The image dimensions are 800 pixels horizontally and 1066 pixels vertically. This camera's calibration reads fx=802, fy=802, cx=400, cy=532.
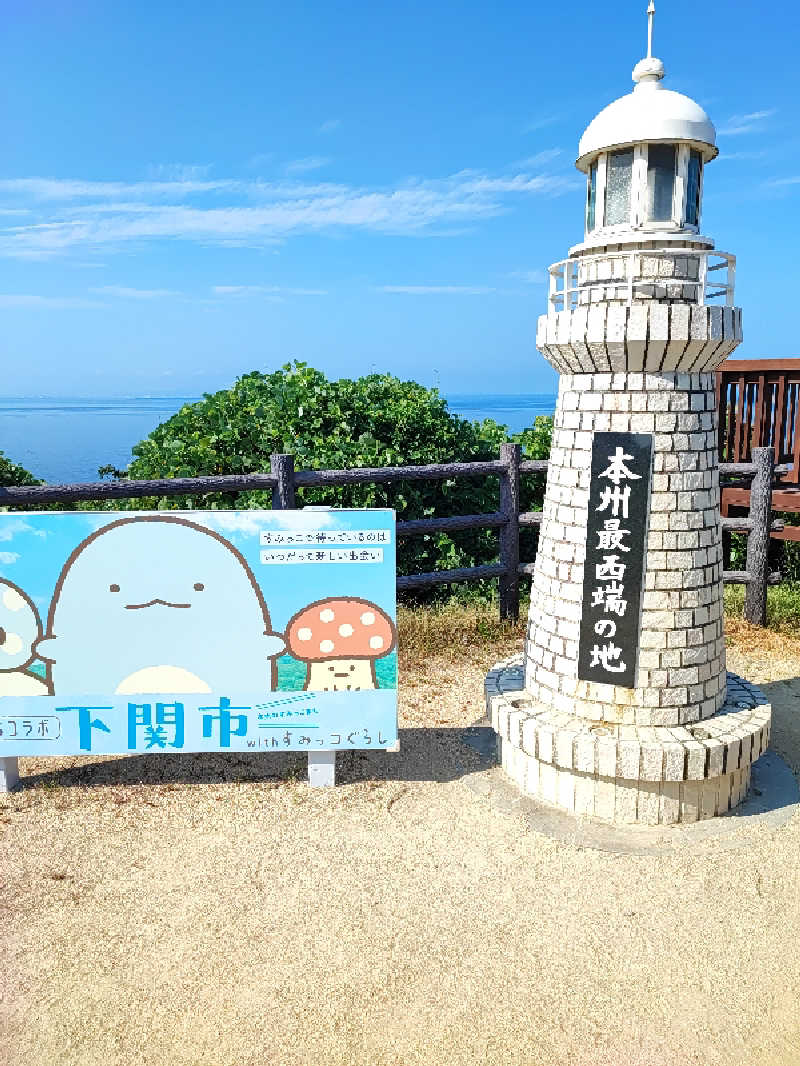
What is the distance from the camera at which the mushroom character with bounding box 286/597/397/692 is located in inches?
204

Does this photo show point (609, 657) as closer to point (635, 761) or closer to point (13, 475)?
point (635, 761)

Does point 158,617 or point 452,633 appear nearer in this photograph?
point 158,617

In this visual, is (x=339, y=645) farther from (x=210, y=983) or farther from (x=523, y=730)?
(x=210, y=983)

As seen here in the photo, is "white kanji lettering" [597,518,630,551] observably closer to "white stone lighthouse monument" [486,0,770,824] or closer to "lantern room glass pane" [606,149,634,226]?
"white stone lighthouse monument" [486,0,770,824]

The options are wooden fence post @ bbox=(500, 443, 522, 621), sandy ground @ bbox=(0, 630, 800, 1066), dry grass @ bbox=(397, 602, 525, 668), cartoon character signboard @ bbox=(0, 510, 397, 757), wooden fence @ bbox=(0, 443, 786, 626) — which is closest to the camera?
sandy ground @ bbox=(0, 630, 800, 1066)

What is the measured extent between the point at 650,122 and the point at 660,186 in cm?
34

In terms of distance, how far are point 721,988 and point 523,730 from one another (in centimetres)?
171

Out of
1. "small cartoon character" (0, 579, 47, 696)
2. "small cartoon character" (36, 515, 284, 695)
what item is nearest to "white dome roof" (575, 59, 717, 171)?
"small cartoon character" (36, 515, 284, 695)

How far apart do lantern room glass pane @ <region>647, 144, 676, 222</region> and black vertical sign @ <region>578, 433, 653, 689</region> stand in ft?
4.08

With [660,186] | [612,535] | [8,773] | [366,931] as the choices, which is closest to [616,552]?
[612,535]

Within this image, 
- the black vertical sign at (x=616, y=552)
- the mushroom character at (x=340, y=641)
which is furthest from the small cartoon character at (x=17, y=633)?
the black vertical sign at (x=616, y=552)

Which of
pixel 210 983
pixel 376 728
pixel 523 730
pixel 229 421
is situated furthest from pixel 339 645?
pixel 229 421

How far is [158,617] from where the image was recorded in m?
5.15

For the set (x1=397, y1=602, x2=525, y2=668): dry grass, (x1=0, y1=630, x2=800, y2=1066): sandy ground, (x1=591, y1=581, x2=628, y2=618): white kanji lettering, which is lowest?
(x1=0, y1=630, x2=800, y2=1066): sandy ground
